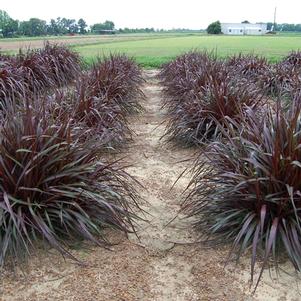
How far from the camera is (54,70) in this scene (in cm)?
902

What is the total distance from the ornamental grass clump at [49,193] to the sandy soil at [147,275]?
0.11 m

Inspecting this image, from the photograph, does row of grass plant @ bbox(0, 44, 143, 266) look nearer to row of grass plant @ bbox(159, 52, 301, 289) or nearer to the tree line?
row of grass plant @ bbox(159, 52, 301, 289)

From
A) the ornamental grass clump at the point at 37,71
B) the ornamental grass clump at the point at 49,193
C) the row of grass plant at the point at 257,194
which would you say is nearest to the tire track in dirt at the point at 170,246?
the row of grass plant at the point at 257,194

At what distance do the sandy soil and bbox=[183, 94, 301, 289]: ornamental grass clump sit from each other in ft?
0.47

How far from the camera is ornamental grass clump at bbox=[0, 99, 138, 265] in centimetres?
268

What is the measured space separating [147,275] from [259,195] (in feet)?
2.77

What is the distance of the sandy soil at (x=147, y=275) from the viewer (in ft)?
8.05

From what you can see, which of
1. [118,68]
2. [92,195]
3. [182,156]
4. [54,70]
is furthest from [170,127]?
[54,70]

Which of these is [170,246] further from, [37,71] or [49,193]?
[37,71]

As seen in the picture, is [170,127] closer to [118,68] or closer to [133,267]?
[118,68]

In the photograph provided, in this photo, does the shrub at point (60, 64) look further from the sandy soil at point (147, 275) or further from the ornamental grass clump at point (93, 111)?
the sandy soil at point (147, 275)

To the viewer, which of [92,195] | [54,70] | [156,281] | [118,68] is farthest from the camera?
[54,70]

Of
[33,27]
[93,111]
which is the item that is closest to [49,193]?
[93,111]

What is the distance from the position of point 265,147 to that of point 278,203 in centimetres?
45
